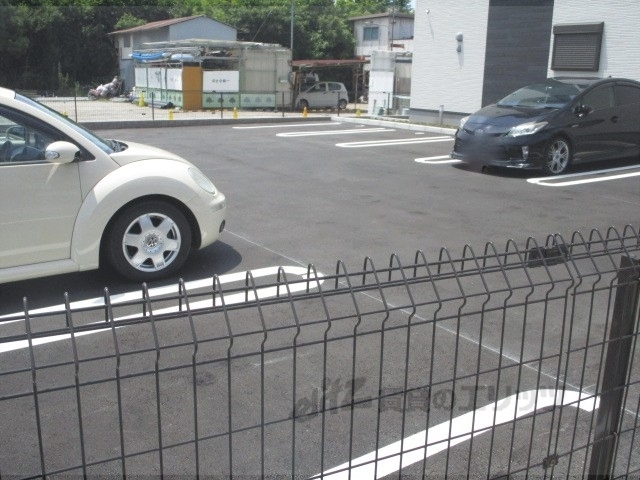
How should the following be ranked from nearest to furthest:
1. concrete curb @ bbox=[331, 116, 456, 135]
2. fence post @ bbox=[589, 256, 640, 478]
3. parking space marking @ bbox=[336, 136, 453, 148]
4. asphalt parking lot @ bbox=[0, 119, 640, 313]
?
fence post @ bbox=[589, 256, 640, 478], asphalt parking lot @ bbox=[0, 119, 640, 313], parking space marking @ bbox=[336, 136, 453, 148], concrete curb @ bbox=[331, 116, 456, 135]

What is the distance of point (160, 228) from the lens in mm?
5836

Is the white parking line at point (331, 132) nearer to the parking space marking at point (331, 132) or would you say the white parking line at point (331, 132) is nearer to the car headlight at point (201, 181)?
the parking space marking at point (331, 132)

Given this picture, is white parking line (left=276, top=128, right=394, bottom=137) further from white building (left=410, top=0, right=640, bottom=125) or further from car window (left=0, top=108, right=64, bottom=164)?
car window (left=0, top=108, right=64, bottom=164)

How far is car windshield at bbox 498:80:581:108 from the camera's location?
39.9 ft

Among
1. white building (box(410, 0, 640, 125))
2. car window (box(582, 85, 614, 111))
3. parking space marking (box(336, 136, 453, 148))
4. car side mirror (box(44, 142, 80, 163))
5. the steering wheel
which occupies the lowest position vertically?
parking space marking (box(336, 136, 453, 148))

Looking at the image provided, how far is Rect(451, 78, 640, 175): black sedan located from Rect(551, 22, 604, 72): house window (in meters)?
4.29

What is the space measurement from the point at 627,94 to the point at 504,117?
274 cm

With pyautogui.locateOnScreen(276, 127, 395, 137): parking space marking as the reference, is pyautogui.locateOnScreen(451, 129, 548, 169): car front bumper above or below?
above

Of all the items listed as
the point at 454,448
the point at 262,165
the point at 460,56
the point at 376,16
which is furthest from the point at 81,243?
the point at 376,16

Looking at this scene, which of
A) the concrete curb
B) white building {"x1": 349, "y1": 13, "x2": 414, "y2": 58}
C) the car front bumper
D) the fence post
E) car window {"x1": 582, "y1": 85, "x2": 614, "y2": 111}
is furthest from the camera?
white building {"x1": 349, "y1": 13, "x2": 414, "y2": 58}

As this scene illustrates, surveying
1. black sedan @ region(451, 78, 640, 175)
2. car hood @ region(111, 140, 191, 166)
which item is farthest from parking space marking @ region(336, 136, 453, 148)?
car hood @ region(111, 140, 191, 166)

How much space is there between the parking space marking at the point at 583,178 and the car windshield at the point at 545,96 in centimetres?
127

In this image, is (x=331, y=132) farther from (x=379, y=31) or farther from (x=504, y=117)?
(x=379, y=31)

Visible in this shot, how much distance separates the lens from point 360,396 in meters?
3.95
